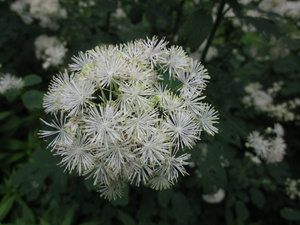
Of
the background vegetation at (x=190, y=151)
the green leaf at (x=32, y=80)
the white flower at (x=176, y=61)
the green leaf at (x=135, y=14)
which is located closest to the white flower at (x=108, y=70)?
the white flower at (x=176, y=61)

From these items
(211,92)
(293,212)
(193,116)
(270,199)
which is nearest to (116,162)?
(193,116)

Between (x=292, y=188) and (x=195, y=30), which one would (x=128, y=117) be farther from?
(x=292, y=188)

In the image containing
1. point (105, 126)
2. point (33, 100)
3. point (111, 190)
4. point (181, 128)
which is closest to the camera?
point (105, 126)

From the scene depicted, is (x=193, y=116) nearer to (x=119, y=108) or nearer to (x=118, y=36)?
(x=119, y=108)

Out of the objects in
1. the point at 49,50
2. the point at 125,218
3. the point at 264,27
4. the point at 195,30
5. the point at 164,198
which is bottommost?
the point at 125,218

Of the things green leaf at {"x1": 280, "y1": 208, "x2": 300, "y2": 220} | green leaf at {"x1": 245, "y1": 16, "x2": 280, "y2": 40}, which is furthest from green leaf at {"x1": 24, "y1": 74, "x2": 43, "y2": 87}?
green leaf at {"x1": 280, "y1": 208, "x2": 300, "y2": 220}

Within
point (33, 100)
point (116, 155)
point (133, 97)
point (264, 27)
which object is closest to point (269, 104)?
point (264, 27)

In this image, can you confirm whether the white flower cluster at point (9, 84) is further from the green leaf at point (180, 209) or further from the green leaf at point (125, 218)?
the green leaf at point (180, 209)
